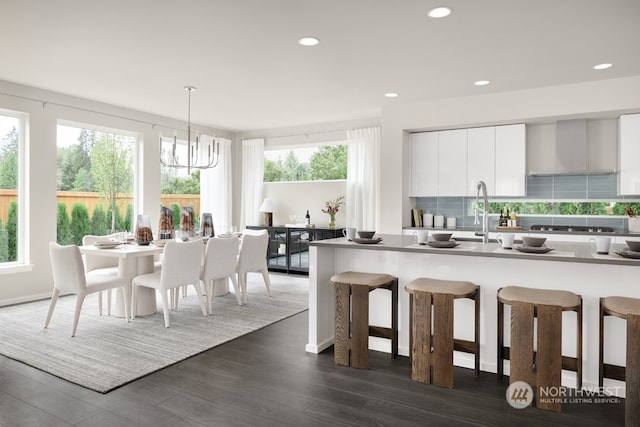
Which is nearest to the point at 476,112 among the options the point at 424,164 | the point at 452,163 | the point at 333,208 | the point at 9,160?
the point at 452,163

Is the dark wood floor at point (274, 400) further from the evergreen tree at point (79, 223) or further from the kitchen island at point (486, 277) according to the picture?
the evergreen tree at point (79, 223)

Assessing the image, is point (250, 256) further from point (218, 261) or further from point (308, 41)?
point (308, 41)

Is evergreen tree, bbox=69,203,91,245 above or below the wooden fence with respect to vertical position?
below

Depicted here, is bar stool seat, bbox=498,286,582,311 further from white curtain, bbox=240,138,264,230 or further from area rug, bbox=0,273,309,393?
white curtain, bbox=240,138,264,230

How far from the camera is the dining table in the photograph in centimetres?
401

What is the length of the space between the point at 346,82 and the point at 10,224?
422 centimetres

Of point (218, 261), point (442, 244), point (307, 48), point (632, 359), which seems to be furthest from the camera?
point (218, 261)

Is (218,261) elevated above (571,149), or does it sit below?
below

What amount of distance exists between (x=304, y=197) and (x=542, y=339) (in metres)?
5.36

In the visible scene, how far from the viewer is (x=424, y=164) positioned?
5824 millimetres

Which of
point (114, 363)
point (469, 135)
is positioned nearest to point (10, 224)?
point (114, 363)

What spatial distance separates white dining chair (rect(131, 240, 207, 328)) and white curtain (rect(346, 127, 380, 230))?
297 centimetres

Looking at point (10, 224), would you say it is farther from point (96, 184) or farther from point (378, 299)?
point (378, 299)

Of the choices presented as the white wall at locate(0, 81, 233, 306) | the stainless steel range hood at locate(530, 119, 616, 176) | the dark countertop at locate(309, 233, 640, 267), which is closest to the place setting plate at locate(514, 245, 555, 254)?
the dark countertop at locate(309, 233, 640, 267)
